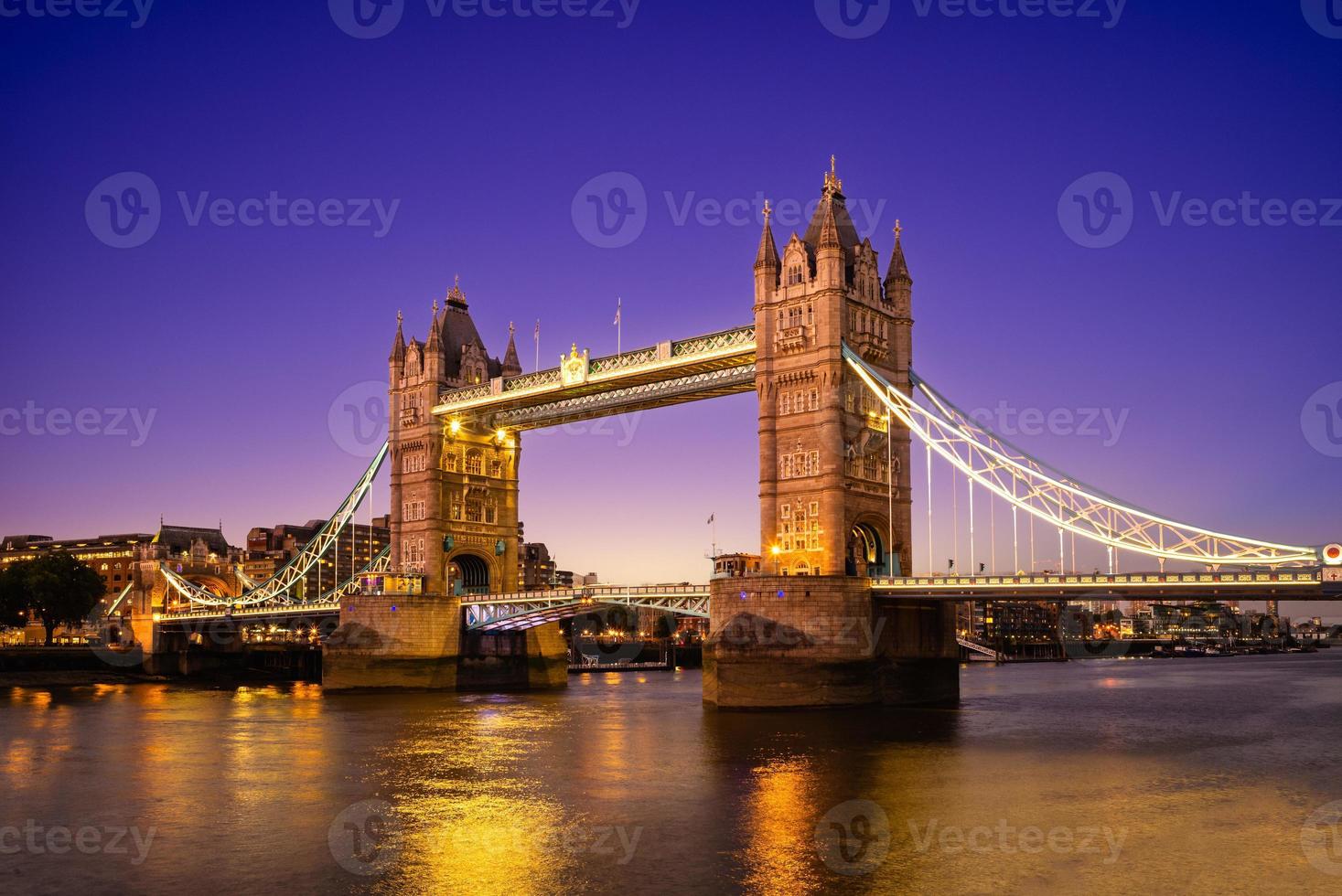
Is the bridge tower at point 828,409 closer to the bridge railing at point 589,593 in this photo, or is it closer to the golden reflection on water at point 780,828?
the bridge railing at point 589,593

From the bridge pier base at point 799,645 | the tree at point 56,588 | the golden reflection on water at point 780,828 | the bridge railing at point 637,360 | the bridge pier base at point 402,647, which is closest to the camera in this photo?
the golden reflection on water at point 780,828

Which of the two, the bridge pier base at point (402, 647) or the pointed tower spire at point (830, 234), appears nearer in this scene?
the pointed tower spire at point (830, 234)

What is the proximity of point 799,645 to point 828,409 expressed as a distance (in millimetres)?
11226

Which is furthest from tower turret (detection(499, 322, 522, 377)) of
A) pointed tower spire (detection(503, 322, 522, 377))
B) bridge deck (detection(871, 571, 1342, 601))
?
bridge deck (detection(871, 571, 1342, 601))

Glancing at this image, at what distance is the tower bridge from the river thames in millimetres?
3401

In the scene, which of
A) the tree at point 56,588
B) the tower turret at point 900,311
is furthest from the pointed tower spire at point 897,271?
the tree at point 56,588

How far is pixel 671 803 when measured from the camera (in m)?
31.4

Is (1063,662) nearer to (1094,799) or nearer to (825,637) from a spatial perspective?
(825,637)

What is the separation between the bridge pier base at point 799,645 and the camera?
5206cm

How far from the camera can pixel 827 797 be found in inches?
1240

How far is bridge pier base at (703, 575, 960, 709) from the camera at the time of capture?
2050 inches

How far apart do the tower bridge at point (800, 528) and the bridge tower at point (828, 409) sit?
101mm

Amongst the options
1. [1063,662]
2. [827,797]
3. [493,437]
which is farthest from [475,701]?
[1063,662]

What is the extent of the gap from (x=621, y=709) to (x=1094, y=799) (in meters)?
34.6
